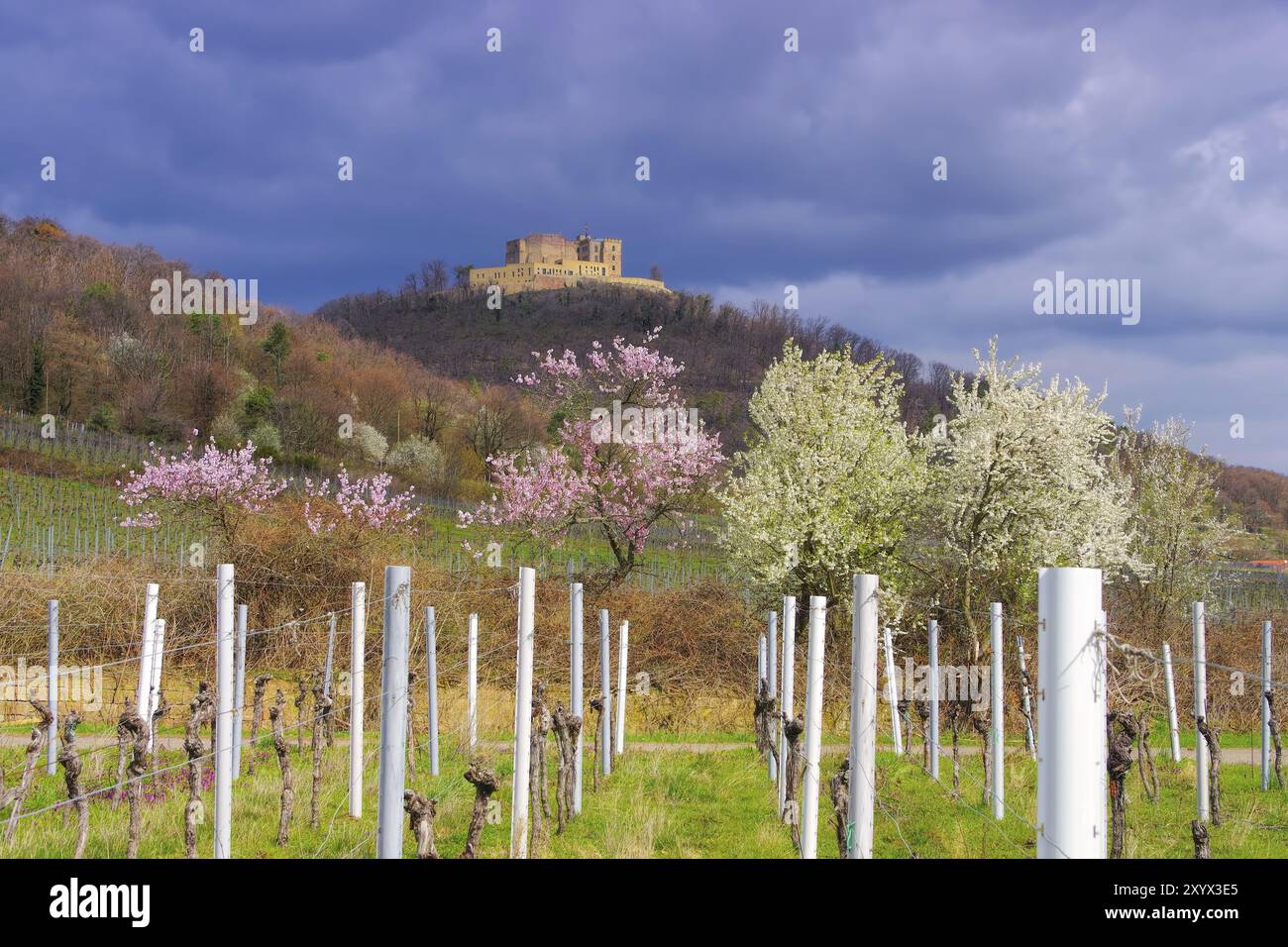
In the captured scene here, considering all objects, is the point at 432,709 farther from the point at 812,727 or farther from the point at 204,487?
the point at 204,487

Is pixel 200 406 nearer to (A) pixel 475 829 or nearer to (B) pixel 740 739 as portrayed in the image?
(B) pixel 740 739

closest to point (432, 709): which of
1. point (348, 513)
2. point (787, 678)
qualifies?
point (787, 678)

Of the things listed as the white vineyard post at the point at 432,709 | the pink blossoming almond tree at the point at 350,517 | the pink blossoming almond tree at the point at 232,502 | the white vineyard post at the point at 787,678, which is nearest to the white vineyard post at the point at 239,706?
the white vineyard post at the point at 432,709

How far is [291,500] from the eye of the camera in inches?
1016

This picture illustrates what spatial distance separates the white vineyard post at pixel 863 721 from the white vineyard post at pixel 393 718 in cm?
217

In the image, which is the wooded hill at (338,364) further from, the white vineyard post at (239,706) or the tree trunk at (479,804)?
the tree trunk at (479,804)

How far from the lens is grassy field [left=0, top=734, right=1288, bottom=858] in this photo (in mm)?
7590

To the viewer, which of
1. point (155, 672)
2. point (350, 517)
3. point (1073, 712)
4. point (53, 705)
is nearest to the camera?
point (1073, 712)

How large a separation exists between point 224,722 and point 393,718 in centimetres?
218

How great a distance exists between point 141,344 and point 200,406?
10.0m

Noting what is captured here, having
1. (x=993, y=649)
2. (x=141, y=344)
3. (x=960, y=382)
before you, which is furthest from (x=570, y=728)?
(x=141, y=344)

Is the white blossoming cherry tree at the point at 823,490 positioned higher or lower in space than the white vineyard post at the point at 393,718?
higher

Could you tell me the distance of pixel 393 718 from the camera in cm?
483

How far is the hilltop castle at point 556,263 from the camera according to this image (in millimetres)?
164225
